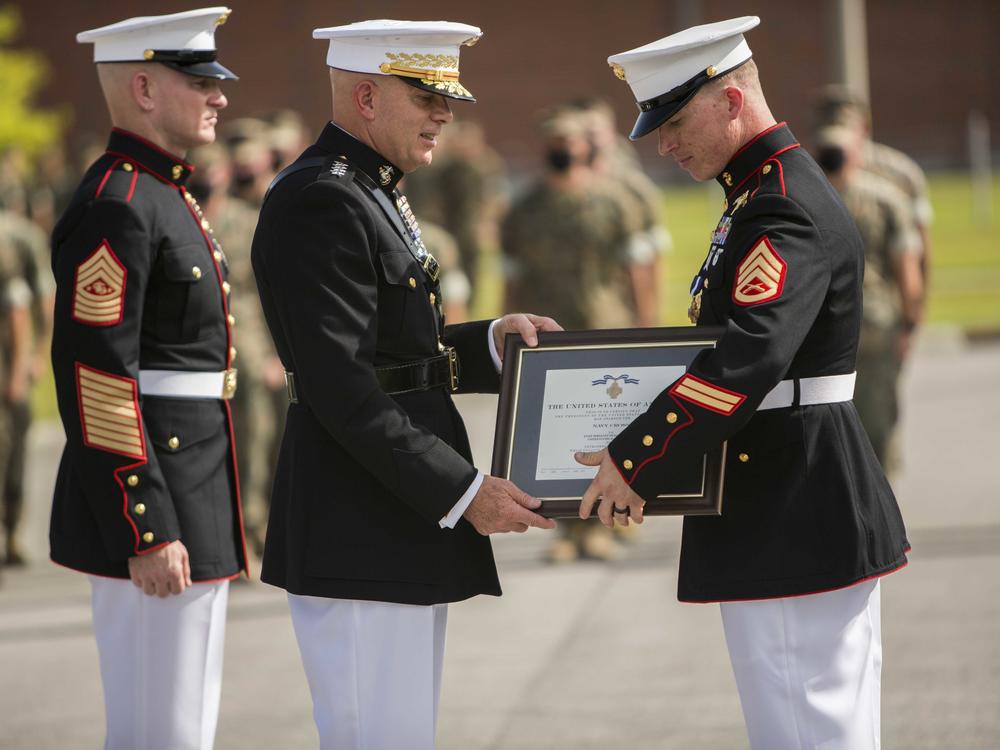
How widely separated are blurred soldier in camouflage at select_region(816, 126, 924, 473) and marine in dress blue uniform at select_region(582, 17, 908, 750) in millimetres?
3837

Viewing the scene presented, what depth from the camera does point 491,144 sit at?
4272 cm

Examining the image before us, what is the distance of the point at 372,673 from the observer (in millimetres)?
3273

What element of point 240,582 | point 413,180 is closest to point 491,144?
point 413,180

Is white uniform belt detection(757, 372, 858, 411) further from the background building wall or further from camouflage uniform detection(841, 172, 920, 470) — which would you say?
the background building wall

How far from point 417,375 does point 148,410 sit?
2.42 ft

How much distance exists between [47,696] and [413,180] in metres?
11.9

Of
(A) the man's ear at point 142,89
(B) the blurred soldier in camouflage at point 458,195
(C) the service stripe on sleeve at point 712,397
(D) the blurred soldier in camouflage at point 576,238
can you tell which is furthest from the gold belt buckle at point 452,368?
(B) the blurred soldier in camouflage at point 458,195

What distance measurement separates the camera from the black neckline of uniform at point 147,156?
3.79 m

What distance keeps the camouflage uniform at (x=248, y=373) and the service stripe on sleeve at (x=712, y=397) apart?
4839mm

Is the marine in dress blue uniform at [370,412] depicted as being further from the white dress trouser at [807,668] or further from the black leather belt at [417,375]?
the white dress trouser at [807,668]

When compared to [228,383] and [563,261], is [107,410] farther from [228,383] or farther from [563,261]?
[563,261]

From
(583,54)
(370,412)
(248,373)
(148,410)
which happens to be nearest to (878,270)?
(248,373)

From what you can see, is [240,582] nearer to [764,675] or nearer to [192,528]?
[192,528]

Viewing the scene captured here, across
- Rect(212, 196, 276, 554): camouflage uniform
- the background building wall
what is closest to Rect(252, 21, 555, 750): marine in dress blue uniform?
Rect(212, 196, 276, 554): camouflage uniform
